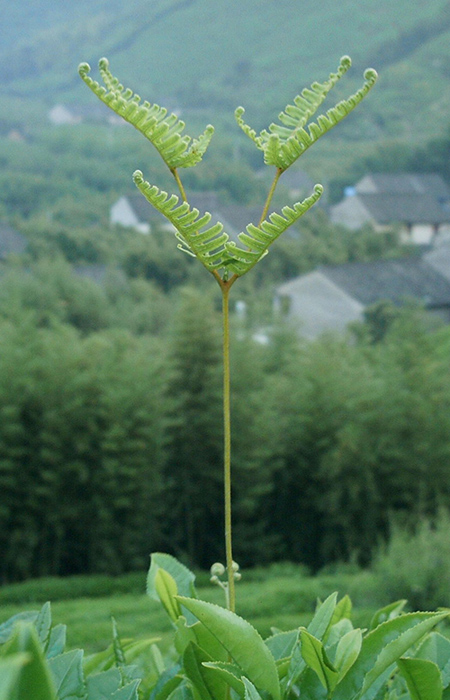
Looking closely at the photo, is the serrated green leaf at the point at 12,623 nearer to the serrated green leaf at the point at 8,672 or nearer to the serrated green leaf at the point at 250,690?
the serrated green leaf at the point at 250,690

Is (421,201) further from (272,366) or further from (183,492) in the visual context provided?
(183,492)

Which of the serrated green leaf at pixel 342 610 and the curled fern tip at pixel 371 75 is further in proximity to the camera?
the serrated green leaf at pixel 342 610

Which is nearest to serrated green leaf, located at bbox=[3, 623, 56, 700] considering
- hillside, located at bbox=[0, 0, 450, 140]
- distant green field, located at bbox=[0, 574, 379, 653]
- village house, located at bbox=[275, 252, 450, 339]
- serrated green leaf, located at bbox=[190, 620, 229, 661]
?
serrated green leaf, located at bbox=[190, 620, 229, 661]

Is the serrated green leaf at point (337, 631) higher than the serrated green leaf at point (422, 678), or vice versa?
the serrated green leaf at point (422, 678)

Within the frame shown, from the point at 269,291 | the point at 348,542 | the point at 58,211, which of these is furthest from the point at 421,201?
the point at 348,542

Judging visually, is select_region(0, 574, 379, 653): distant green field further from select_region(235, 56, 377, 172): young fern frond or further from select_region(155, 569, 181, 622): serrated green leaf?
select_region(235, 56, 377, 172): young fern frond

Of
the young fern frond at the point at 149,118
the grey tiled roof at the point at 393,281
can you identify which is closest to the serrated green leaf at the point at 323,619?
the young fern frond at the point at 149,118
